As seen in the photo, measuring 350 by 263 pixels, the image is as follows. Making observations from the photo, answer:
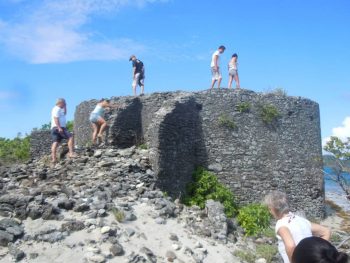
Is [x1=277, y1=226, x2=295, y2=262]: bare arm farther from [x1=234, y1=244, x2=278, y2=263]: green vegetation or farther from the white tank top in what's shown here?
[x1=234, y1=244, x2=278, y2=263]: green vegetation

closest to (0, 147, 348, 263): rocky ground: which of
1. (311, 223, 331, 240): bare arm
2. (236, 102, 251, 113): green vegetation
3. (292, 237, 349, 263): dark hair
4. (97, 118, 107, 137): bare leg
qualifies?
(97, 118, 107, 137): bare leg

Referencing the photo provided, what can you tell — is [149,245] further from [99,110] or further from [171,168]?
[99,110]

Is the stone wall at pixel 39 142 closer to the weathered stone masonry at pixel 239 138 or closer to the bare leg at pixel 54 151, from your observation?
the weathered stone masonry at pixel 239 138

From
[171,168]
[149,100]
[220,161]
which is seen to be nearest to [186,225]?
[171,168]

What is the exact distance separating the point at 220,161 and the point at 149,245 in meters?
5.52

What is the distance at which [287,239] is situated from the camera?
4.39 meters

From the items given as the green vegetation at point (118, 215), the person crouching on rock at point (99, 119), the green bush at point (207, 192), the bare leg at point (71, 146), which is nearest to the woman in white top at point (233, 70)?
the green bush at point (207, 192)

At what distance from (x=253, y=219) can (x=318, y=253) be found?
31.1ft

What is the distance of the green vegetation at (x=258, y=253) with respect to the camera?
31.2ft

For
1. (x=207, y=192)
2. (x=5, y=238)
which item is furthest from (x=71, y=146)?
(x=5, y=238)

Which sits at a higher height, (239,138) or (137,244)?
(239,138)

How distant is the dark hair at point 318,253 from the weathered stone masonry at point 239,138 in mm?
9286

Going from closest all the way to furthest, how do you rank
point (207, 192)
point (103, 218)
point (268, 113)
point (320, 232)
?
point (320, 232)
point (103, 218)
point (207, 192)
point (268, 113)

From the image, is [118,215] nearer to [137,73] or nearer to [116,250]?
[116,250]
